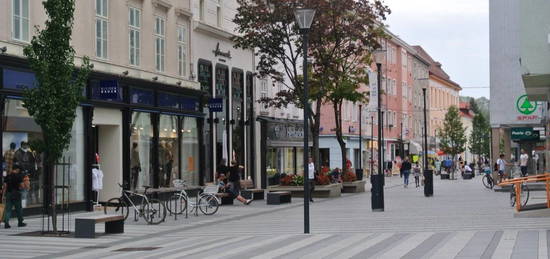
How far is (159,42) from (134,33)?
2568mm

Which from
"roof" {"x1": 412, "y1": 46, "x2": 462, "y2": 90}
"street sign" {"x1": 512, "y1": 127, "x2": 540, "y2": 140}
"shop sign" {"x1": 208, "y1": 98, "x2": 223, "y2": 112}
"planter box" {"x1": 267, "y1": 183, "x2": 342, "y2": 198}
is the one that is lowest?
"planter box" {"x1": 267, "y1": 183, "x2": 342, "y2": 198}

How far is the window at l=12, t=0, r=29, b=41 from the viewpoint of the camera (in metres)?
24.3

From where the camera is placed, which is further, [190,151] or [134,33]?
[190,151]

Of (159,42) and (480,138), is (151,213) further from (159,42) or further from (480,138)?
(480,138)

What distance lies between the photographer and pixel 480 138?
112m

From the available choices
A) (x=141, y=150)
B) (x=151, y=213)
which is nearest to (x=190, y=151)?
(x=141, y=150)

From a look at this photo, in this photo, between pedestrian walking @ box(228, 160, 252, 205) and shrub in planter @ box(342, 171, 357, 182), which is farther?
shrub in planter @ box(342, 171, 357, 182)

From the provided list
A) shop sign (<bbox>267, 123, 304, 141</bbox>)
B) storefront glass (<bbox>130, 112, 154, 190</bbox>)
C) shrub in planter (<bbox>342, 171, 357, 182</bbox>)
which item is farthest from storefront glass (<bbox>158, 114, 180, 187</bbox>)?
shop sign (<bbox>267, 123, 304, 141</bbox>)

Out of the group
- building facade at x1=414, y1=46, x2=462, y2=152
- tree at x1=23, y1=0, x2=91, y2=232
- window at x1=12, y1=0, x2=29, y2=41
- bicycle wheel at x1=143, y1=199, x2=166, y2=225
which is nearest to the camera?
tree at x1=23, y1=0, x2=91, y2=232

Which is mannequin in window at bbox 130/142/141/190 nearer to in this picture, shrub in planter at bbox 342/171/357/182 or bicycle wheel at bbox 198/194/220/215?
bicycle wheel at bbox 198/194/220/215

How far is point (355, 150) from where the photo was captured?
78312 millimetres

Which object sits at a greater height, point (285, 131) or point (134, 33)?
point (134, 33)

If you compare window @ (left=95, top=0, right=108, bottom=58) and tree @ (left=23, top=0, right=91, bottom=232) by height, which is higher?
window @ (left=95, top=0, right=108, bottom=58)

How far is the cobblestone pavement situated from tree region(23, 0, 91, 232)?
2.38 metres
